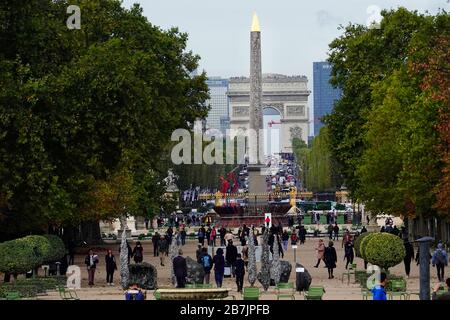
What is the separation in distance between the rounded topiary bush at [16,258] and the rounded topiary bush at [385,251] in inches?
392

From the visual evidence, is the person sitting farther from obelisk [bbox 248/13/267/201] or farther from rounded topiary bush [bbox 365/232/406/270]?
obelisk [bbox 248/13/267/201]

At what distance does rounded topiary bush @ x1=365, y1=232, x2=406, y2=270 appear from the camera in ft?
143

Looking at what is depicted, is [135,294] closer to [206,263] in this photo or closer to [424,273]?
[424,273]

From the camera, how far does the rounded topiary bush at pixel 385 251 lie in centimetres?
4362

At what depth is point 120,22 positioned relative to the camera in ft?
257

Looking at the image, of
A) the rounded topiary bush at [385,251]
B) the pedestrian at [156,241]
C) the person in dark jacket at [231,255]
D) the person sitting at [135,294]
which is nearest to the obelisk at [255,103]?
the pedestrian at [156,241]

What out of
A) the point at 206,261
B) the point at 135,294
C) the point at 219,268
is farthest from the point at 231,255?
the point at 135,294

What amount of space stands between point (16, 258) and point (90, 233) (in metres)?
40.7

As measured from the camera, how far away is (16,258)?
43.1m

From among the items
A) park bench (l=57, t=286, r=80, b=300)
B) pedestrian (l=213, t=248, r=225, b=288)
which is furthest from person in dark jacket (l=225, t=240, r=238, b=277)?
park bench (l=57, t=286, r=80, b=300)

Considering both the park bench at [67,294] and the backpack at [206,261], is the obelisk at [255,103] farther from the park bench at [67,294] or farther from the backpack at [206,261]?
the park bench at [67,294]
